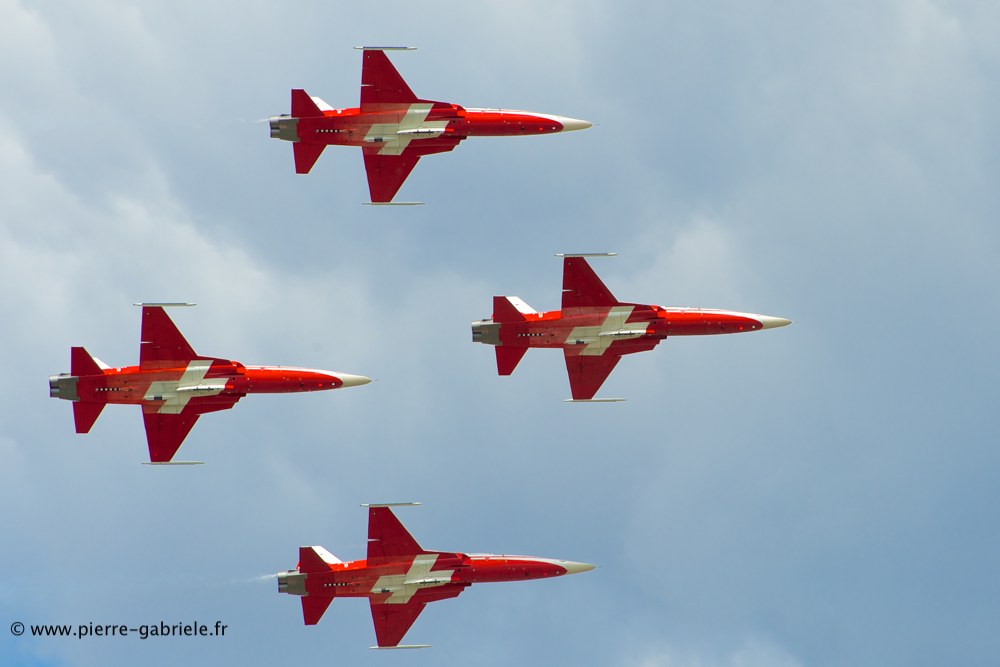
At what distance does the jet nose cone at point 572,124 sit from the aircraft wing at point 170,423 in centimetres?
1728

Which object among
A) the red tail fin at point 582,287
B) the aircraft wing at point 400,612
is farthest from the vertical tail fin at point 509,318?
the aircraft wing at point 400,612

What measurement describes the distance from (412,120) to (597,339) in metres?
11.5

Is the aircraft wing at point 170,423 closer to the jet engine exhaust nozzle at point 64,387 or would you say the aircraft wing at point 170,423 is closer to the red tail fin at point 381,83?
the jet engine exhaust nozzle at point 64,387

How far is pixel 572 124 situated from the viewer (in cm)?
10188

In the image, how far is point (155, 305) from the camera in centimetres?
9781

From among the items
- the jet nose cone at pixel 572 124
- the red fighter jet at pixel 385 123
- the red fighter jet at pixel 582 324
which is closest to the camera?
the red fighter jet at pixel 582 324

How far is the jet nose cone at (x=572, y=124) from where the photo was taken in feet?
334

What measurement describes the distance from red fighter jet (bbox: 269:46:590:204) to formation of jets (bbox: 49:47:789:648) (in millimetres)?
40

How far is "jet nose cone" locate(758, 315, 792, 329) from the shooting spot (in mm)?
101000

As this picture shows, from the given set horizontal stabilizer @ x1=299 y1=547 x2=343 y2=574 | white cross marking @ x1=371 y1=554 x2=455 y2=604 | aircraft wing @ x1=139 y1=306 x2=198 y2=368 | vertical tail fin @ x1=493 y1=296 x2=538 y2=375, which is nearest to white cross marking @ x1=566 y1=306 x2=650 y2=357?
vertical tail fin @ x1=493 y1=296 x2=538 y2=375

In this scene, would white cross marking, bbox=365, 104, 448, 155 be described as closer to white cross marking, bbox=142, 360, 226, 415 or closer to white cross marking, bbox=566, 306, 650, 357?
white cross marking, bbox=566, 306, 650, 357

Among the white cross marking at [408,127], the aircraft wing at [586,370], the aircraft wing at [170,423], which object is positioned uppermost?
the white cross marking at [408,127]

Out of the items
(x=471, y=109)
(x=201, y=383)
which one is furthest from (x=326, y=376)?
(x=471, y=109)

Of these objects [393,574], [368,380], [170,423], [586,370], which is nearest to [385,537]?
[393,574]
